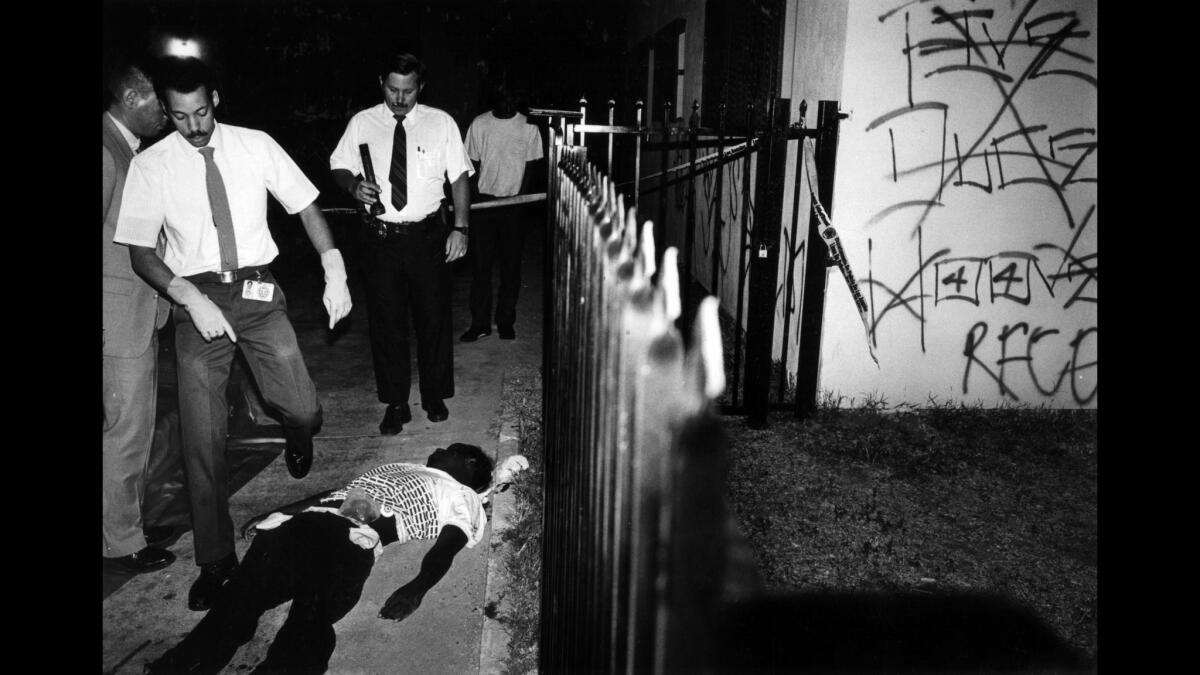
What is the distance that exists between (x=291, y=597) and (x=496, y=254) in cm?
470

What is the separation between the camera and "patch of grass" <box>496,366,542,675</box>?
309 centimetres

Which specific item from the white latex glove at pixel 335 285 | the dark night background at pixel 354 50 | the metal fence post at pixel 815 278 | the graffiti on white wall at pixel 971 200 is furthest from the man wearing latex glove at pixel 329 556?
the dark night background at pixel 354 50

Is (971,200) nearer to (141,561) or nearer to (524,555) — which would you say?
(524,555)

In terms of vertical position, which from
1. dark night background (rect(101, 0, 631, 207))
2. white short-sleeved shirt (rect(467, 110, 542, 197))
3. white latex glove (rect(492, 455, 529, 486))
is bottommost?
white latex glove (rect(492, 455, 529, 486))

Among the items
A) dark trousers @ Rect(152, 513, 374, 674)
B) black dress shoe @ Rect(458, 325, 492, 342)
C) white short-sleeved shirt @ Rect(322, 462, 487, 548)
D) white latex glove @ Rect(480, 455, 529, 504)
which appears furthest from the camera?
black dress shoe @ Rect(458, 325, 492, 342)

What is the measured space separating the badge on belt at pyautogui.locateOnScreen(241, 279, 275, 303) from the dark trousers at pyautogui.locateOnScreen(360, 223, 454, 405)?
136cm

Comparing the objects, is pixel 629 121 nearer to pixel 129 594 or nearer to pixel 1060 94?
pixel 1060 94

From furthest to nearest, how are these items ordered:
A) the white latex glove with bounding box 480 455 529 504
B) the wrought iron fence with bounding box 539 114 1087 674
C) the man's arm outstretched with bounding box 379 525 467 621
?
1. the white latex glove with bounding box 480 455 529 504
2. the man's arm outstretched with bounding box 379 525 467 621
3. the wrought iron fence with bounding box 539 114 1087 674

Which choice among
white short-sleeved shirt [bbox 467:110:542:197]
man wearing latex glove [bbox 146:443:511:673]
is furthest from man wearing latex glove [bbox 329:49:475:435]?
white short-sleeved shirt [bbox 467:110:542:197]

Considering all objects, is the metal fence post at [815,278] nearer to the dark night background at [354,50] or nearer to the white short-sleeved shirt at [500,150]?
the white short-sleeved shirt at [500,150]

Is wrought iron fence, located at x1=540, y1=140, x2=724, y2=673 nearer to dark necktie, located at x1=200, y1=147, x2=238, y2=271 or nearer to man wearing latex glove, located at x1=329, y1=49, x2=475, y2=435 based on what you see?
dark necktie, located at x1=200, y1=147, x2=238, y2=271

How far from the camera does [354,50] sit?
1509cm
